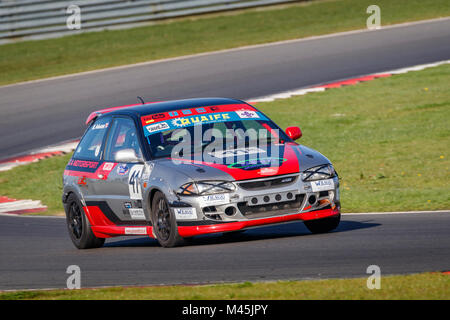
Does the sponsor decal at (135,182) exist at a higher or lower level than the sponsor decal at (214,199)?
higher

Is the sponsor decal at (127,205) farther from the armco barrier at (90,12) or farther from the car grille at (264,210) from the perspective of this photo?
the armco barrier at (90,12)

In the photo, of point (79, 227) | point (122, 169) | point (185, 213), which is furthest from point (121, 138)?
point (185, 213)

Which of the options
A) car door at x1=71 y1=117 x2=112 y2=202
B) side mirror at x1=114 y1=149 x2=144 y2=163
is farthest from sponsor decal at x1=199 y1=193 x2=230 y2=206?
car door at x1=71 y1=117 x2=112 y2=202

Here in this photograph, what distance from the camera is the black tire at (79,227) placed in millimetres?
10406

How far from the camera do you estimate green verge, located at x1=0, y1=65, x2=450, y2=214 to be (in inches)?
485

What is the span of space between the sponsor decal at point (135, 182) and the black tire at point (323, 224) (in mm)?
1783

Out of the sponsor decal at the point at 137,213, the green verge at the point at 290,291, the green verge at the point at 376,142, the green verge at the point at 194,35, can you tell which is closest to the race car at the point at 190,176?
the sponsor decal at the point at 137,213

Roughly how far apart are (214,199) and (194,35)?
21206 mm

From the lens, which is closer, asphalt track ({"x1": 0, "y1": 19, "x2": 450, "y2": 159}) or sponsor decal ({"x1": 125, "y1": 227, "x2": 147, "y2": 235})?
sponsor decal ({"x1": 125, "y1": 227, "x2": 147, "y2": 235})

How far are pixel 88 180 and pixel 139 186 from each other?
1226 millimetres

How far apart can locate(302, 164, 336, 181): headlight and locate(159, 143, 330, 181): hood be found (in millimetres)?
47

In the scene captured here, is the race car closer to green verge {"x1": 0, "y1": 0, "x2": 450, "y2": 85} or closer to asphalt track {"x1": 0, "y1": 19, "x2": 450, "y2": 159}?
asphalt track {"x1": 0, "y1": 19, "x2": 450, "y2": 159}

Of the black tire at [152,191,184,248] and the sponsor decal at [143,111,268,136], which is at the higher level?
the sponsor decal at [143,111,268,136]
